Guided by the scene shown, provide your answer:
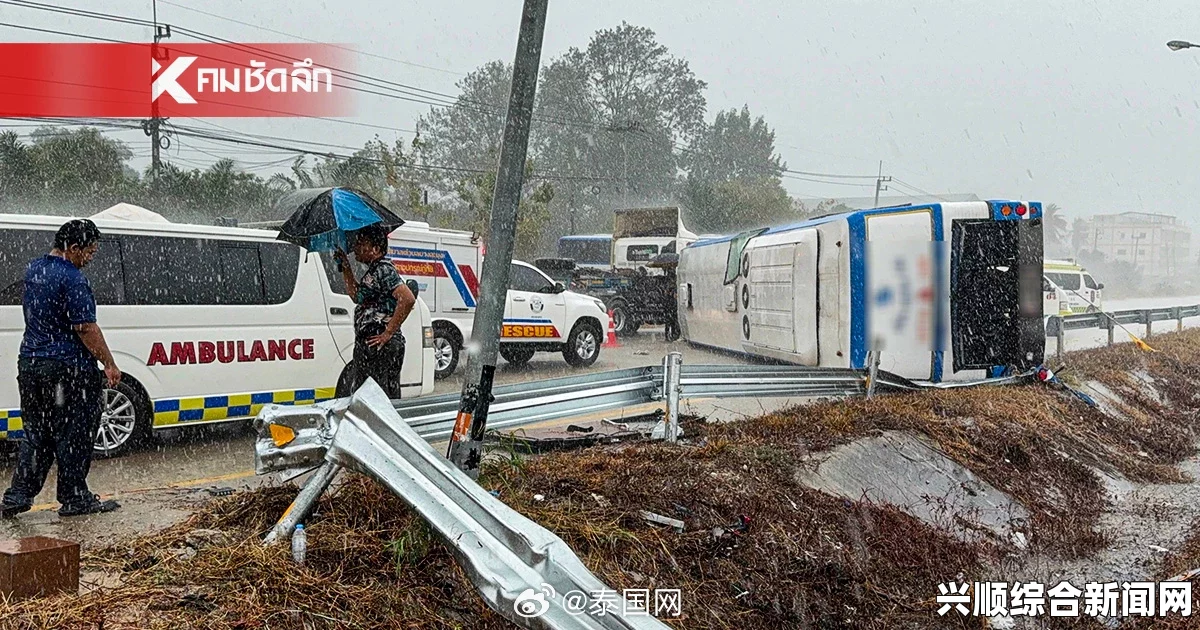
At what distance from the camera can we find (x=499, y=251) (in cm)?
499

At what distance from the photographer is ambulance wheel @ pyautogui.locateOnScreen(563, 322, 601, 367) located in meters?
15.4

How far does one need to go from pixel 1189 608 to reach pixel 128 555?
528 centimetres

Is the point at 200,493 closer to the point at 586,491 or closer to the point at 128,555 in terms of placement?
the point at 128,555

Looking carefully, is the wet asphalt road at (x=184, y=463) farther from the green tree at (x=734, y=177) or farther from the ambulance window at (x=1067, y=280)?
the green tree at (x=734, y=177)

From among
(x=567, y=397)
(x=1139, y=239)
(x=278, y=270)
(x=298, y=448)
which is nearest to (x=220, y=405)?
(x=278, y=270)

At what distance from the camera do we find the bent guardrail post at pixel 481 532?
330 cm

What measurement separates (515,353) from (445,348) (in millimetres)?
1671

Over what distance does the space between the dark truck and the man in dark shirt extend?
15910 mm

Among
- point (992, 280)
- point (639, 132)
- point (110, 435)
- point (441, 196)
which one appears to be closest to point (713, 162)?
point (639, 132)

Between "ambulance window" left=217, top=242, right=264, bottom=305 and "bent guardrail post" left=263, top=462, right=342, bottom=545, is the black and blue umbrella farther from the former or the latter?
"ambulance window" left=217, top=242, right=264, bottom=305

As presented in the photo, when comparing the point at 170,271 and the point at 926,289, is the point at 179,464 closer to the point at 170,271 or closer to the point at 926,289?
the point at 170,271

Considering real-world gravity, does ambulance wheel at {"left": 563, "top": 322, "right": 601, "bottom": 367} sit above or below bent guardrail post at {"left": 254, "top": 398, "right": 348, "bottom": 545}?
below

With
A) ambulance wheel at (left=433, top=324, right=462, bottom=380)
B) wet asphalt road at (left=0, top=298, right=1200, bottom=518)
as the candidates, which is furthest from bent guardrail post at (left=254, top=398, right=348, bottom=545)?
ambulance wheel at (left=433, top=324, right=462, bottom=380)

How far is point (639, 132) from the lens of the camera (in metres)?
53.8
